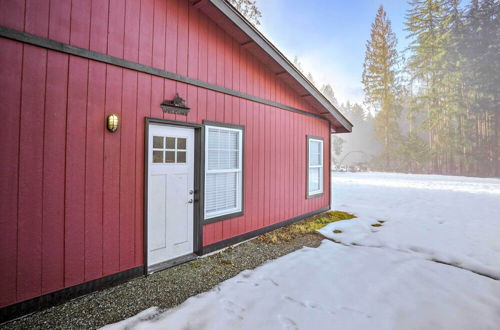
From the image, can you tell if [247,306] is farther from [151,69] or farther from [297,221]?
[297,221]

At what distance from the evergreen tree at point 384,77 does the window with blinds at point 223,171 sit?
2326cm

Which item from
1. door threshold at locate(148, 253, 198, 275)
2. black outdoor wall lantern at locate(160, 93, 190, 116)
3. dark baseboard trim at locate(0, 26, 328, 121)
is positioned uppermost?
dark baseboard trim at locate(0, 26, 328, 121)

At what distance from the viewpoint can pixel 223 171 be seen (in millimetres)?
4289

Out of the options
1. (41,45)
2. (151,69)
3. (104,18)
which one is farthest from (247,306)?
(104,18)

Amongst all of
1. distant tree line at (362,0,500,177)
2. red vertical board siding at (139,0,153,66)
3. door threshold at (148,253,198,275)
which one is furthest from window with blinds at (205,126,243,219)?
distant tree line at (362,0,500,177)

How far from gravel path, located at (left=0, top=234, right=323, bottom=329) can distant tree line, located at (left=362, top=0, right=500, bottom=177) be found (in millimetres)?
23866

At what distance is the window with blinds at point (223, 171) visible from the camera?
4070 millimetres

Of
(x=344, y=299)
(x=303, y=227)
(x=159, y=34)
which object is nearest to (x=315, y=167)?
(x=303, y=227)

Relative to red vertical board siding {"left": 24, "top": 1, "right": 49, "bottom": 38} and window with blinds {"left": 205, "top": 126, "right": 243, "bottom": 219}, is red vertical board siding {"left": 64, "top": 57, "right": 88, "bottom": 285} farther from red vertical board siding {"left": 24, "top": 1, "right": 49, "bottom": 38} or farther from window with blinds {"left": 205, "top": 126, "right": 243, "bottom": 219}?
window with blinds {"left": 205, "top": 126, "right": 243, "bottom": 219}

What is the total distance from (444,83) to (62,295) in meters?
27.7

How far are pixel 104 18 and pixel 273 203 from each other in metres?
4.38

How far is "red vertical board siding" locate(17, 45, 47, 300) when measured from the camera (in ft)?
7.62

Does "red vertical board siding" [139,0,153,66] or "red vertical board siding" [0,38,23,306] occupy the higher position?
"red vertical board siding" [139,0,153,66]

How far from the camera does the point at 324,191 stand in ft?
23.5
